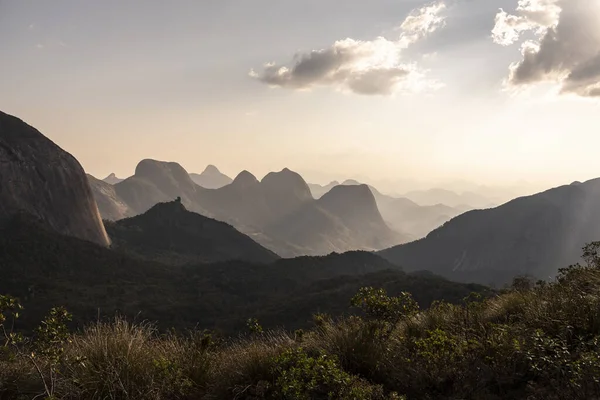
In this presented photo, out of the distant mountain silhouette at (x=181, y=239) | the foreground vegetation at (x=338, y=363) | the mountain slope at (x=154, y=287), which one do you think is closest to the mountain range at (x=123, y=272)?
the mountain slope at (x=154, y=287)

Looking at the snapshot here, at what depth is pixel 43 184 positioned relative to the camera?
124188 millimetres

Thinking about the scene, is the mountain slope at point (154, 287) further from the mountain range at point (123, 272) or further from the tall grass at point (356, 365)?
the tall grass at point (356, 365)

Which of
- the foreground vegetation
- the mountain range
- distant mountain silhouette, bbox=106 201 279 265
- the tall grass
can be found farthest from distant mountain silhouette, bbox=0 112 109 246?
the tall grass

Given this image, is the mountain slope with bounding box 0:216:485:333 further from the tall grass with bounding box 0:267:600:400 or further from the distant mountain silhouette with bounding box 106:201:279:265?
the tall grass with bounding box 0:267:600:400

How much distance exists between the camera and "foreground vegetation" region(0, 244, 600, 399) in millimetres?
5449

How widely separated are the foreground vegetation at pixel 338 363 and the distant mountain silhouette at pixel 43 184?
12328 cm

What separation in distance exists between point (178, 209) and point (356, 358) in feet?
666

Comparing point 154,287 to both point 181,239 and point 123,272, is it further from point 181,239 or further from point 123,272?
point 181,239

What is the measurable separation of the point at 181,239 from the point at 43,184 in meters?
66.8

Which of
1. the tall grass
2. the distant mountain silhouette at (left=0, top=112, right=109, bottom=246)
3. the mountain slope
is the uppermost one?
the distant mountain silhouette at (left=0, top=112, right=109, bottom=246)

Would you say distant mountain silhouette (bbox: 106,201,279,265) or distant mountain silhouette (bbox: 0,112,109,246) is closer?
distant mountain silhouette (bbox: 0,112,109,246)

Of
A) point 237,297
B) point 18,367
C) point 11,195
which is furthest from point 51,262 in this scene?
point 18,367

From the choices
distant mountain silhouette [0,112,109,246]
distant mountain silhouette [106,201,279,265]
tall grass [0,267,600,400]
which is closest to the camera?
tall grass [0,267,600,400]

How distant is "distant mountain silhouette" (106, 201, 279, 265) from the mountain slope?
3721 cm
